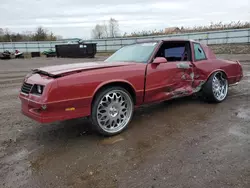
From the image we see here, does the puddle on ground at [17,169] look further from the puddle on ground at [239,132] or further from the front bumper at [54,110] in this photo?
the puddle on ground at [239,132]

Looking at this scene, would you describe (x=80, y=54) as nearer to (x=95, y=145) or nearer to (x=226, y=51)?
(x=226, y=51)

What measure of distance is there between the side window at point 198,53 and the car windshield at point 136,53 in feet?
3.86

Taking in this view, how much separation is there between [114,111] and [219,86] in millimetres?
2955

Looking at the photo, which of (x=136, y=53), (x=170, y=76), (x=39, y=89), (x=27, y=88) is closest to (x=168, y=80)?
(x=170, y=76)

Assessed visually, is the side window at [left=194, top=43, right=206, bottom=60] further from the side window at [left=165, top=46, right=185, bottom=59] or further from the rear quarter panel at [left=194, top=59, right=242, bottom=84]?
the side window at [left=165, top=46, right=185, bottom=59]

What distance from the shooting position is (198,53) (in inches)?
197

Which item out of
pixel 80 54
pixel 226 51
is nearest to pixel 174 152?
pixel 226 51

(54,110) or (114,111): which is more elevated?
(54,110)

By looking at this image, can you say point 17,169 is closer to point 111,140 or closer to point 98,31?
point 111,140

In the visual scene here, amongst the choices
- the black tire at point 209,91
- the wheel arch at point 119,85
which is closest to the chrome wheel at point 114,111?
the wheel arch at point 119,85

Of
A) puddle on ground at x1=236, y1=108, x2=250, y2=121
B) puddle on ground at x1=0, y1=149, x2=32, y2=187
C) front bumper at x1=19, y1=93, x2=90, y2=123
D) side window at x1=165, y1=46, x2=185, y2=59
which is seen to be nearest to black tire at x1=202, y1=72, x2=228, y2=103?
puddle on ground at x1=236, y1=108, x2=250, y2=121

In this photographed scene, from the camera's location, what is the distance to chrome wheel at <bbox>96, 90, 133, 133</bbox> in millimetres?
3438

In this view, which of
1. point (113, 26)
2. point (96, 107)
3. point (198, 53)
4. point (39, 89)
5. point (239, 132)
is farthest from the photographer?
point (113, 26)

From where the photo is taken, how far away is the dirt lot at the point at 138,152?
7.92 ft
